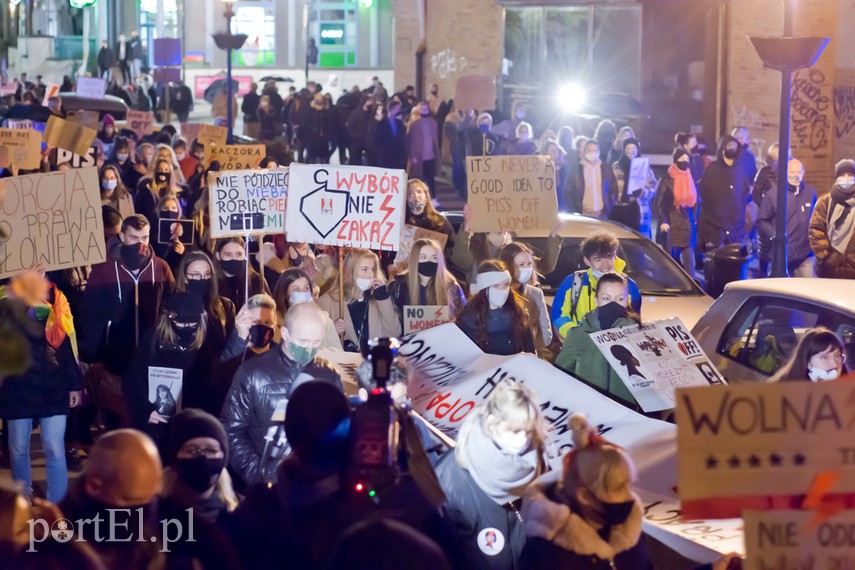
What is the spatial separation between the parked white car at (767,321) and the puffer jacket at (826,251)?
513cm

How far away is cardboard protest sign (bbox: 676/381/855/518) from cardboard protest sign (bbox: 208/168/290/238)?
6.61 meters

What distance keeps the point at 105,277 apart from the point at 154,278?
12.5 inches

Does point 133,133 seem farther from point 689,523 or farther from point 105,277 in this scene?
point 689,523

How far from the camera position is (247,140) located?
25406 millimetres

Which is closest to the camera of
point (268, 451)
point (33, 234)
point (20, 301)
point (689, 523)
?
point (20, 301)

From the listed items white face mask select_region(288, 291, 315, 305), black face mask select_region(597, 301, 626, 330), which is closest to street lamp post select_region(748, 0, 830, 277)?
black face mask select_region(597, 301, 626, 330)

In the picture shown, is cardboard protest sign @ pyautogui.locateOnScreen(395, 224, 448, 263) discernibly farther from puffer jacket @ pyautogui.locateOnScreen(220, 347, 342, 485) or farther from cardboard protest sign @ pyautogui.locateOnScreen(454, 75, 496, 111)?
cardboard protest sign @ pyautogui.locateOnScreen(454, 75, 496, 111)

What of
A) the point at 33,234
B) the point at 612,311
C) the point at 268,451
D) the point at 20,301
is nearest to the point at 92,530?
the point at 20,301

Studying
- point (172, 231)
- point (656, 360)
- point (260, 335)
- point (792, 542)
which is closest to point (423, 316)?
point (260, 335)

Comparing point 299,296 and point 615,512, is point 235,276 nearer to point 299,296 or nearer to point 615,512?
point 299,296

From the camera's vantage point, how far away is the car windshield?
10.9 metres

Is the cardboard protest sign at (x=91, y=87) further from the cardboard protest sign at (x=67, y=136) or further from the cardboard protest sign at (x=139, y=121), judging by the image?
the cardboard protest sign at (x=67, y=136)

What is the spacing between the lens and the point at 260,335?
25.5ft

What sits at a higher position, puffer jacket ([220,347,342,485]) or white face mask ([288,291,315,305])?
white face mask ([288,291,315,305])
